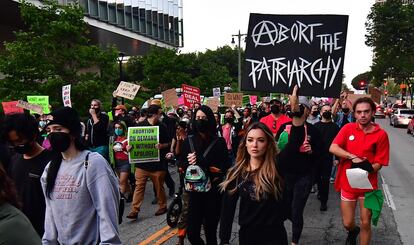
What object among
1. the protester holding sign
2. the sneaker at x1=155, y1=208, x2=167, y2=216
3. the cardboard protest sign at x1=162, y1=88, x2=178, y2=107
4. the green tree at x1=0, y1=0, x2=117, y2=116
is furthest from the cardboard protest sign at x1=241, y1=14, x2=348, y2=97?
the green tree at x1=0, y1=0, x2=117, y2=116

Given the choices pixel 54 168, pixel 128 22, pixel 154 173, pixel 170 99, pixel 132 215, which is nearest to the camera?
pixel 54 168

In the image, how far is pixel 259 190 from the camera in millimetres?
3385

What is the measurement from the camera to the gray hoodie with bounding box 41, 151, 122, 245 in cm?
290

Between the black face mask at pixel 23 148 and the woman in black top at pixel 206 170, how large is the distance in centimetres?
186

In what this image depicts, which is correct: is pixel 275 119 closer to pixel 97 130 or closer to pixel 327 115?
pixel 327 115

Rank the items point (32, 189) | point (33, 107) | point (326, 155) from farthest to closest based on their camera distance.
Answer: point (33, 107) → point (326, 155) → point (32, 189)

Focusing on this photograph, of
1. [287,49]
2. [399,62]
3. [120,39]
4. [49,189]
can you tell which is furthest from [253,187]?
[399,62]

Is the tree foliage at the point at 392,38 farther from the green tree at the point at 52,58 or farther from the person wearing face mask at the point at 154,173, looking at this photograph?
the person wearing face mask at the point at 154,173

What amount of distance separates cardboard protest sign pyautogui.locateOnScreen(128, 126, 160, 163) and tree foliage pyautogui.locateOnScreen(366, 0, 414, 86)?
3829cm

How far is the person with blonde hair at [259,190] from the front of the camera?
133 inches

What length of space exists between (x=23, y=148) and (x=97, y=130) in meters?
5.31

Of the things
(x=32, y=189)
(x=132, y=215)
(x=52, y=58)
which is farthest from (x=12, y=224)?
(x=52, y=58)

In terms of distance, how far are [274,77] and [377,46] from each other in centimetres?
4373

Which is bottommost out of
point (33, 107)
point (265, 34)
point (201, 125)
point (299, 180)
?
point (299, 180)
